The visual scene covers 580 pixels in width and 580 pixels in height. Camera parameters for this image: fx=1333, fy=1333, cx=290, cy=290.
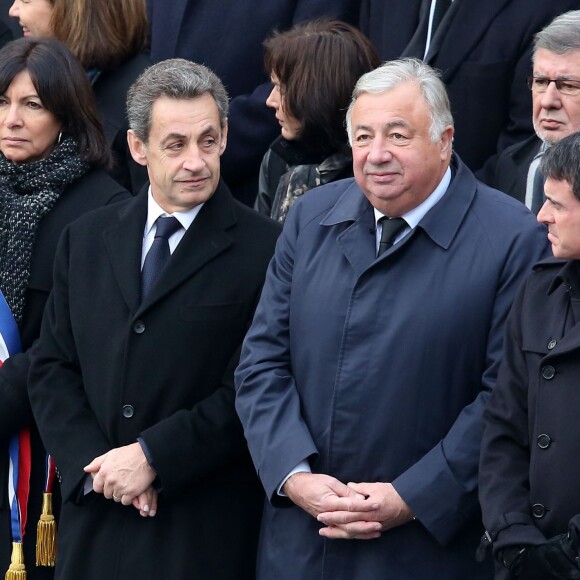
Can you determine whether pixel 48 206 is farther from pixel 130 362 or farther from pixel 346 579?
pixel 346 579

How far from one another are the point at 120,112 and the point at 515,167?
1760 mm

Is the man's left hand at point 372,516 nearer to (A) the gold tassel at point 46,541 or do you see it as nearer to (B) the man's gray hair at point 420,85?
(B) the man's gray hair at point 420,85

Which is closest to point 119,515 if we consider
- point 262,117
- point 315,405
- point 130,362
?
point 130,362

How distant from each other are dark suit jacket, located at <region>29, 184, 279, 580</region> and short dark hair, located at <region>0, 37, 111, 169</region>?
0.64 m

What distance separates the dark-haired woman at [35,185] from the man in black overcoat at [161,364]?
0.33 m

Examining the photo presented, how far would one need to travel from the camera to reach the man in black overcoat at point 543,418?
3420 millimetres

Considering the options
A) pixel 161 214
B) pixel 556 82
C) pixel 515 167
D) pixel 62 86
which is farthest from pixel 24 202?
pixel 556 82

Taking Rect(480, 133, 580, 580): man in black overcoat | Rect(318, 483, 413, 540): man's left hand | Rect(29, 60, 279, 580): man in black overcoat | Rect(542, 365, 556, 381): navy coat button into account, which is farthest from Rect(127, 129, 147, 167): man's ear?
Rect(542, 365, 556, 381): navy coat button

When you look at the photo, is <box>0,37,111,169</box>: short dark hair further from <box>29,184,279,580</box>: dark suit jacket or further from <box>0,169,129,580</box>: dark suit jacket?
<box>29,184,279,580</box>: dark suit jacket

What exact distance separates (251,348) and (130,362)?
17.3 inches

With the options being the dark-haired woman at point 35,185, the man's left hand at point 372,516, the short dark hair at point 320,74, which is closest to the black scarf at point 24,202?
the dark-haired woman at point 35,185

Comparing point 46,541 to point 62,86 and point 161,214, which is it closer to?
point 161,214

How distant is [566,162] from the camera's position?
3514 mm

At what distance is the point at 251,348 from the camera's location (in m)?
4.21
